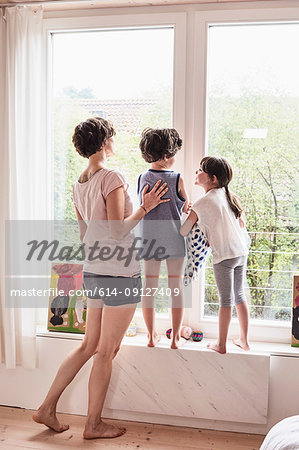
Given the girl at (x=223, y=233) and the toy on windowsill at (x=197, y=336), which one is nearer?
the girl at (x=223, y=233)

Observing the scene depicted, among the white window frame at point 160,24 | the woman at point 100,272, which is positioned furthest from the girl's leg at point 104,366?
the white window frame at point 160,24

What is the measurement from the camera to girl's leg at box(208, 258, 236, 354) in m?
2.51

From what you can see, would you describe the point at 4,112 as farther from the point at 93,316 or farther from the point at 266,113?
the point at 266,113

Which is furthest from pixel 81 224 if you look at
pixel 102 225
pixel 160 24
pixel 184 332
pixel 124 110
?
pixel 160 24

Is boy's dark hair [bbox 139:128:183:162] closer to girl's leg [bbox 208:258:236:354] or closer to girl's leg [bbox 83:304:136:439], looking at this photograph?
girl's leg [bbox 208:258:236:354]

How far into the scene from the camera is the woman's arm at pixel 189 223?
2.50 metres

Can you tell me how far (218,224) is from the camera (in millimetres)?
2469

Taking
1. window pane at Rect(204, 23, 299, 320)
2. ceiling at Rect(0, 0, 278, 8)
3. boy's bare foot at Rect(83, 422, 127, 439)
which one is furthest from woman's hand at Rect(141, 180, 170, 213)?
boy's bare foot at Rect(83, 422, 127, 439)

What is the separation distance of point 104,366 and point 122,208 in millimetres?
824

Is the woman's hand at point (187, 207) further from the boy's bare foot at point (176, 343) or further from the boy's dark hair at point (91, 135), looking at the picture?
the boy's bare foot at point (176, 343)

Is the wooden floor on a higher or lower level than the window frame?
lower

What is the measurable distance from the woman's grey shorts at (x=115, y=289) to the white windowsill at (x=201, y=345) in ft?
1.19

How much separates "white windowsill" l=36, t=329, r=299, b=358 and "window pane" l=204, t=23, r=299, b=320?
17 centimetres

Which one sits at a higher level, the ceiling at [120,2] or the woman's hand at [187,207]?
the ceiling at [120,2]
